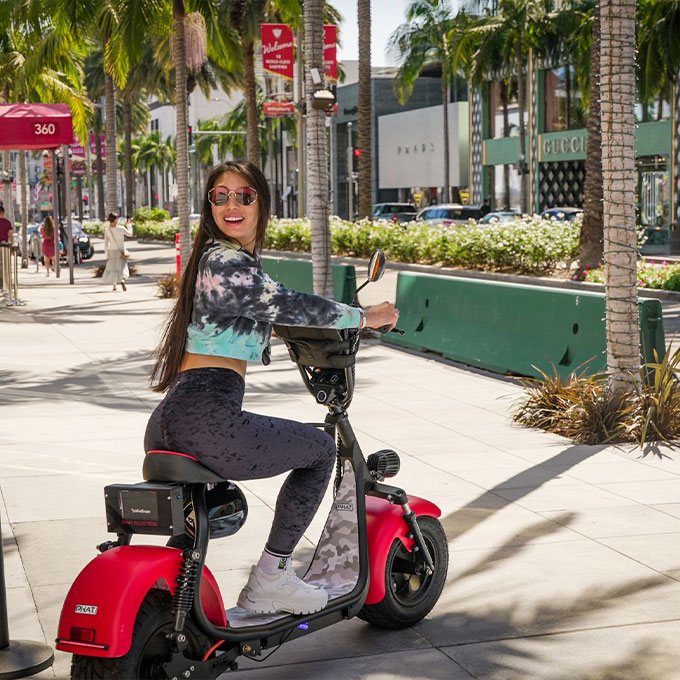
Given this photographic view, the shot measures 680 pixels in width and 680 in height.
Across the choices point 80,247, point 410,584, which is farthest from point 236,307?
point 80,247

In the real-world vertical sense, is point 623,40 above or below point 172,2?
below

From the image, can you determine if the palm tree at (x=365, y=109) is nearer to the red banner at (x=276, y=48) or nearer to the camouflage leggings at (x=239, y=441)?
the red banner at (x=276, y=48)

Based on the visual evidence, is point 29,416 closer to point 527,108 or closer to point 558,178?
point 558,178

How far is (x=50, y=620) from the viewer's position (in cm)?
485

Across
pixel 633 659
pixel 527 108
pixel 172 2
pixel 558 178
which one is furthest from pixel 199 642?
pixel 527 108

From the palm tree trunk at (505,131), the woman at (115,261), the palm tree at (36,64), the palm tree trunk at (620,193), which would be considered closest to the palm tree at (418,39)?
the palm tree trunk at (505,131)

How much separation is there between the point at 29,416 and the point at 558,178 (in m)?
46.2

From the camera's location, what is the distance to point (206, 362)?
12.7 ft

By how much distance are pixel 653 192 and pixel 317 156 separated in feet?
107

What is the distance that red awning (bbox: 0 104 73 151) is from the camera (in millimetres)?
21594

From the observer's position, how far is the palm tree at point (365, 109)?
3078 cm

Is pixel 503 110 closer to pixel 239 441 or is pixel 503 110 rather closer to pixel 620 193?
pixel 620 193

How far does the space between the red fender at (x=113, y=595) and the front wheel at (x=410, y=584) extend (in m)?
1.17

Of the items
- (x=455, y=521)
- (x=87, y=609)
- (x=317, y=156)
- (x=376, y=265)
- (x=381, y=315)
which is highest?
(x=317, y=156)
